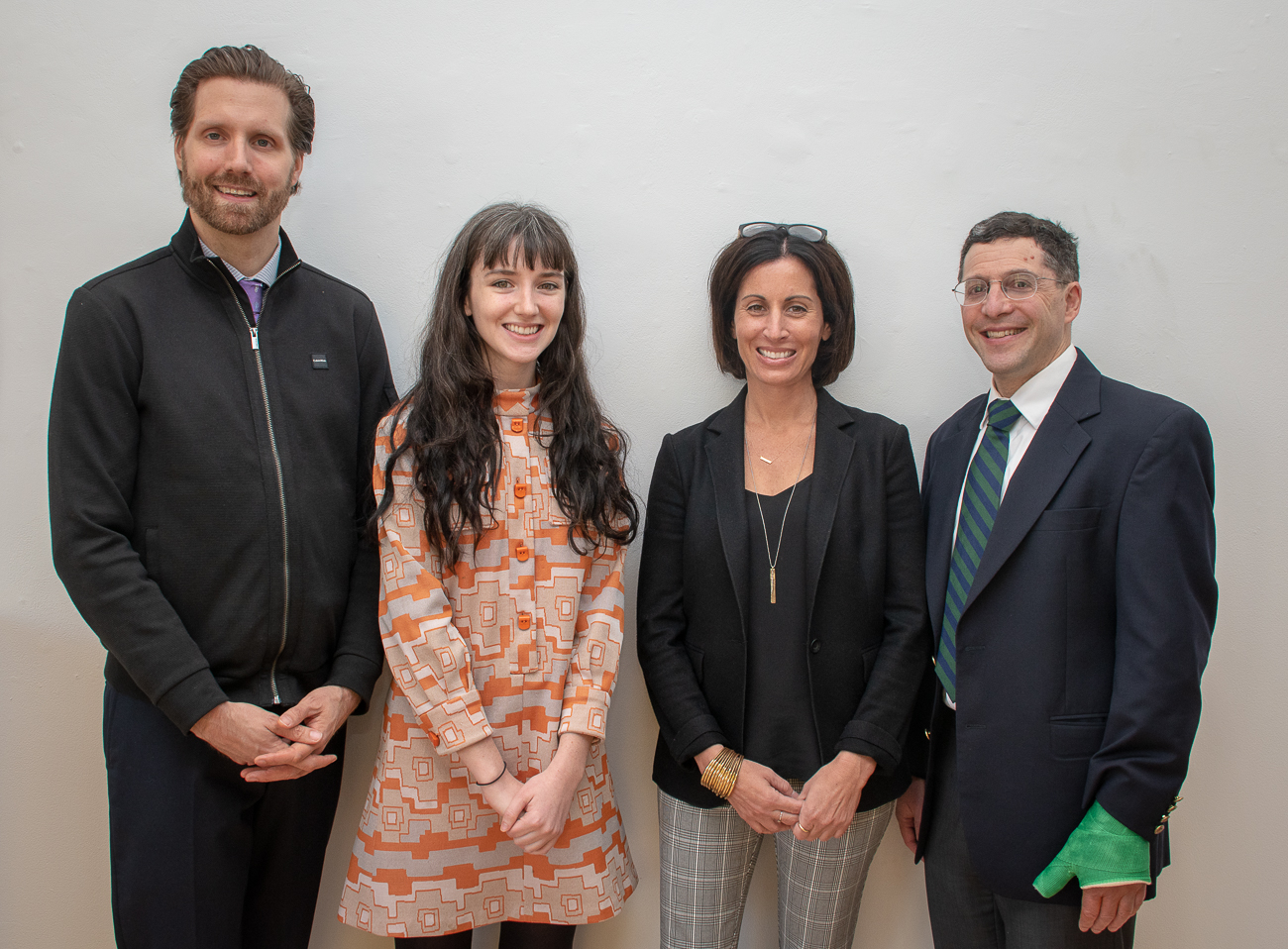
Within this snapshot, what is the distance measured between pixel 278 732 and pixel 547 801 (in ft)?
1.89

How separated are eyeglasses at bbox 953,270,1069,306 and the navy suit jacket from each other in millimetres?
216

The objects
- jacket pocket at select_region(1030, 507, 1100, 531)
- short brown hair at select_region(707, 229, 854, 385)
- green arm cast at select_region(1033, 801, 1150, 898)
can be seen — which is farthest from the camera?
short brown hair at select_region(707, 229, 854, 385)

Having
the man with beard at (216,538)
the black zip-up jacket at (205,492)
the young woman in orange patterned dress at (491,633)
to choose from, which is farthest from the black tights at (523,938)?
the black zip-up jacket at (205,492)

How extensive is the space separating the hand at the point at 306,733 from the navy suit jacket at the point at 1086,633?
4.32 ft

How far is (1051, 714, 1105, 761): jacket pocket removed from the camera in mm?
1523

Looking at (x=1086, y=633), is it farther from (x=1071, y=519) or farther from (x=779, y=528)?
(x=779, y=528)

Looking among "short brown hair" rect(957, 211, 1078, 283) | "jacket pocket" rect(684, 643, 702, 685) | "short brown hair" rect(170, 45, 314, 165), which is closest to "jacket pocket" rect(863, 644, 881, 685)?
"jacket pocket" rect(684, 643, 702, 685)

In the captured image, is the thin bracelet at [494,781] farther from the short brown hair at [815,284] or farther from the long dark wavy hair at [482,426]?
the short brown hair at [815,284]

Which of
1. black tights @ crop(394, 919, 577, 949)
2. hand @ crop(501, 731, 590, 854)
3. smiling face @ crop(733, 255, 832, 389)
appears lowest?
black tights @ crop(394, 919, 577, 949)

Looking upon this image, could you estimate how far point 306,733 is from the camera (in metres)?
1.65

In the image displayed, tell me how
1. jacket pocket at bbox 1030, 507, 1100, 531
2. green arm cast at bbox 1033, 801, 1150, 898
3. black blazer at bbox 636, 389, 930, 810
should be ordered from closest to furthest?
green arm cast at bbox 1033, 801, 1150, 898 < jacket pocket at bbox 1030, 507, 1100, 531 < black blazer at bbox 636, 389, 930, 810

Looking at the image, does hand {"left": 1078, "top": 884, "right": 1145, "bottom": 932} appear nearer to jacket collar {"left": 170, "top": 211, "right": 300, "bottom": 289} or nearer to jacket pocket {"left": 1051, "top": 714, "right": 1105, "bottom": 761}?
jacket pocket {"left": 1051, "top": 714, "right": 1105, "bottom": 761}

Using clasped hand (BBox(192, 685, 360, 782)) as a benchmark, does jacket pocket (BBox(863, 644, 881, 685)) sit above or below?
above

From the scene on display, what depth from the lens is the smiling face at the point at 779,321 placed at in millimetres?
1837
